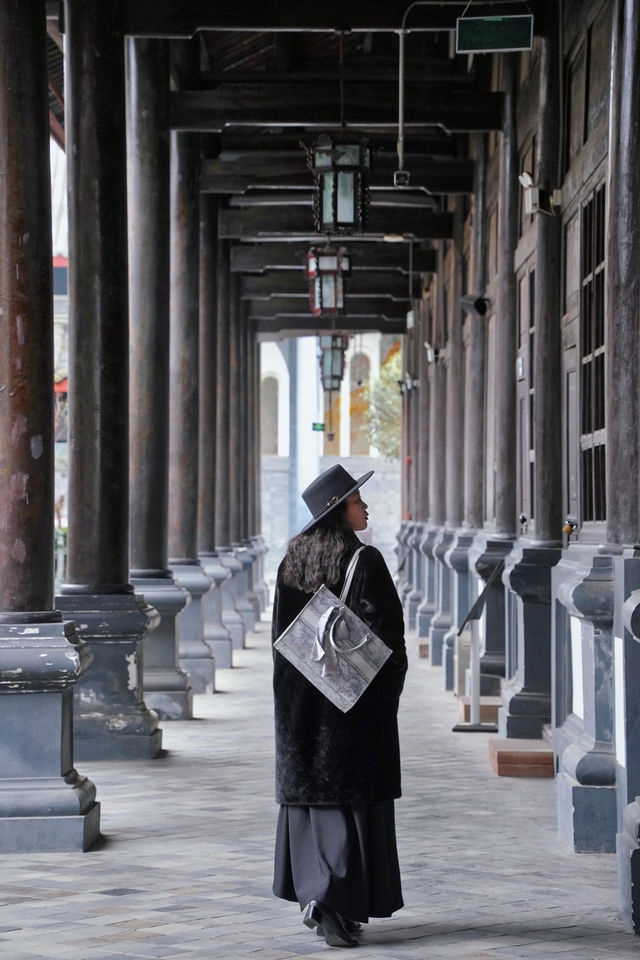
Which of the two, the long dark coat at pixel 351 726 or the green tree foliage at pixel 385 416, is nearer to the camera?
the long dark coat at pixel 351 726

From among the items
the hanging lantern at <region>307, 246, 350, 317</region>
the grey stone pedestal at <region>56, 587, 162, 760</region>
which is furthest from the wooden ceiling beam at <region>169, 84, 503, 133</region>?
the grey stone pedestal at <region>56, 587, 162, 760</region>

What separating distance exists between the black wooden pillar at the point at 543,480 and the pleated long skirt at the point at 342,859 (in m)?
4.62

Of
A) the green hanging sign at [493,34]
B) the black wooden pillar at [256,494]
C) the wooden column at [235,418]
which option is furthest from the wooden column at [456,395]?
the black wooden pillar at [256,494]

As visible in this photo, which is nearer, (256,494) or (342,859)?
(342,859)

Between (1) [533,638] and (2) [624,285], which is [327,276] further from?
(2) [624,285]

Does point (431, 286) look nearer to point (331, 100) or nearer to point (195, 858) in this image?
point (331, 100)

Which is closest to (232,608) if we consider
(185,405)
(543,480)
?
(185,405)

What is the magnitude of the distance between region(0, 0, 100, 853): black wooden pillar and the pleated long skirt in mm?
1749

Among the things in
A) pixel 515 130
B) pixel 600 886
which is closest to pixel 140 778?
pixel 600 886

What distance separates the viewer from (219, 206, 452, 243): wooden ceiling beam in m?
18.4

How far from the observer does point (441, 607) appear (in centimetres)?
1698

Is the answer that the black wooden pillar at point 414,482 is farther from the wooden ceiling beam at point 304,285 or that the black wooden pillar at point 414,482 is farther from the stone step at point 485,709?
the stone step at point 485,709

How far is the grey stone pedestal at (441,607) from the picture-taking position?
16828 mm

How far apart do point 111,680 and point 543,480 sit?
9.81 ft
